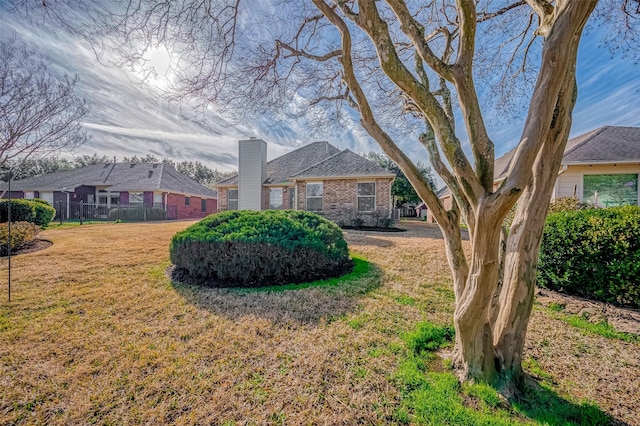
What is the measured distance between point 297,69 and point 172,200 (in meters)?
23.0

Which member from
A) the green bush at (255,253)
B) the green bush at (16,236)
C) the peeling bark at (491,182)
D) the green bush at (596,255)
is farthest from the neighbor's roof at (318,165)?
the peeling bark at (491,182)

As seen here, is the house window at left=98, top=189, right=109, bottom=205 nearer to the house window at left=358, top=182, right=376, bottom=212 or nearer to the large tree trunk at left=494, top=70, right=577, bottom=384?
the house window at left=358, top=182, right=376, bottom=212

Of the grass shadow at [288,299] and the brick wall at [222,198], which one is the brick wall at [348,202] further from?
the grass shadow at [288,299]

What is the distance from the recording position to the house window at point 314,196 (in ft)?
50.2

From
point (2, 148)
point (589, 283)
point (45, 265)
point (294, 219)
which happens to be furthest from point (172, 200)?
point (589, 283)

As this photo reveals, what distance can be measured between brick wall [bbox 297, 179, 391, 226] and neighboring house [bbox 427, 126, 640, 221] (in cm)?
565

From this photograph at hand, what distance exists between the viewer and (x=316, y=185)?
15352mm

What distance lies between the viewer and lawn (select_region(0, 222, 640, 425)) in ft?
6.74

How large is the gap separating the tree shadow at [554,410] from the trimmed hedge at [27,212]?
52.2 feet

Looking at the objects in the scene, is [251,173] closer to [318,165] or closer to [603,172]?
[318,165]

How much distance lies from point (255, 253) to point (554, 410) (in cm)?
423

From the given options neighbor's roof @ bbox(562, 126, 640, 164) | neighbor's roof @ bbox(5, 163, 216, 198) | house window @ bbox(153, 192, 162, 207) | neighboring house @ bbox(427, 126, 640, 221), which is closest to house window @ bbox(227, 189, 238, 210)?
neighbor's roof @ bbox(5, 163, 216, 198)

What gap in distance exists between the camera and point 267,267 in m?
4.95

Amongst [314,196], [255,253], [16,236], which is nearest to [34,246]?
[16,236]
